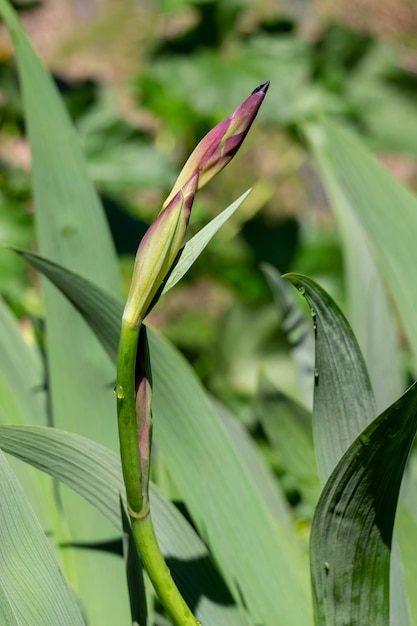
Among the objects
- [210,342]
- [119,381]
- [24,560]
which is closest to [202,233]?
[119,381]

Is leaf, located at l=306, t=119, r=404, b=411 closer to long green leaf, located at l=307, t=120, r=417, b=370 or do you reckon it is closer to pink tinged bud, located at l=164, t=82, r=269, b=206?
long green leaf, located at l=307, t=120, r=417, b=370

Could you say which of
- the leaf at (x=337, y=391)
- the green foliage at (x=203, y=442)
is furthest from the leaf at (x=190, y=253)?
the leaf at (x=337, y=391)

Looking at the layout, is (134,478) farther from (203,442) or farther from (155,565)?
(203,442)

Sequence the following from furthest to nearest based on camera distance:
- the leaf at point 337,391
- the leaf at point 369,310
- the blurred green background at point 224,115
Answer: the blurred green background at point 224,115, the leaf at point 369,310, the leaf at point 337,391

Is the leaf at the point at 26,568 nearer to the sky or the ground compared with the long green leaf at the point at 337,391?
nearer to the ground

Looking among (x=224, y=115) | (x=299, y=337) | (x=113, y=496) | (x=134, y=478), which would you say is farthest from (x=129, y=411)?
(x=224, y=115)

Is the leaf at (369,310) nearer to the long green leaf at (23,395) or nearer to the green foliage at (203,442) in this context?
the green foliage at (203,442)
